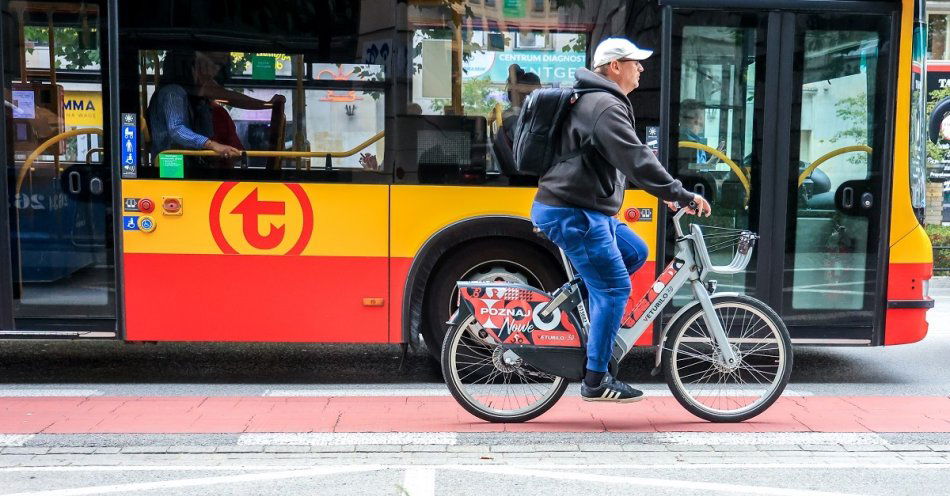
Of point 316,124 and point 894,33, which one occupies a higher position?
point 894,33

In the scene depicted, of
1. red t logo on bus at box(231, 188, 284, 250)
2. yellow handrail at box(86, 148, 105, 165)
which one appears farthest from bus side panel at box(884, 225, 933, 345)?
yellow handrail at box(86, 148, 105, 165)

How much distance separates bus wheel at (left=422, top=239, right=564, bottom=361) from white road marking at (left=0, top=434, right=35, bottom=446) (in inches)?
97.6

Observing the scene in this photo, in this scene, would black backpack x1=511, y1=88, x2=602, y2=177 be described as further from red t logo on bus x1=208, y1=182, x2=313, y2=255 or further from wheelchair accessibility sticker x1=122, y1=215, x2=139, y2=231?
wheelchair accessibility sticker x1=122, y1=215, x2=139, y2=231

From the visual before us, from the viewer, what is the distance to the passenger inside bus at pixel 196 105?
6289mm

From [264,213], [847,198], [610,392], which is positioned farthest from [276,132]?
[847,198]

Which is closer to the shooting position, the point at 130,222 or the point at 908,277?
the point at 130,222

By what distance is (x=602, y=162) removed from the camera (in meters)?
4.94

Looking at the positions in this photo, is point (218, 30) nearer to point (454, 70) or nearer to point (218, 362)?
point (454, 70)

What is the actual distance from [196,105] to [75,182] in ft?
3.00

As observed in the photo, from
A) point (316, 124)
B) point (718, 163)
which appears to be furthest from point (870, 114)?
point (316, 124)

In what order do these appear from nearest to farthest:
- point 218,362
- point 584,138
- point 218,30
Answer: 1. point 584,138
2. point 218,30
3. point 218,362

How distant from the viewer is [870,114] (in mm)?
6562

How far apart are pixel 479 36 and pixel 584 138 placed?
5.77 feet

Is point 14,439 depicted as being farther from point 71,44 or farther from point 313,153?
point 71,44
